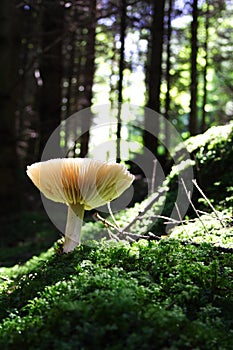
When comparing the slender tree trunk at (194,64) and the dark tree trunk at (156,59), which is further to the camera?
the dark tree trunk at (156,59)

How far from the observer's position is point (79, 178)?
300 centimetres

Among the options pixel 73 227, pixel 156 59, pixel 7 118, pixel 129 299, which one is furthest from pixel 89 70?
pixel 129 299

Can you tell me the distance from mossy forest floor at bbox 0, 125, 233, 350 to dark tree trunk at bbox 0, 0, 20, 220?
5827mm

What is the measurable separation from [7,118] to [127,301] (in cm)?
771

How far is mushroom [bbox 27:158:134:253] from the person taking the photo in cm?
296

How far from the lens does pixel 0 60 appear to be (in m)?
9.02

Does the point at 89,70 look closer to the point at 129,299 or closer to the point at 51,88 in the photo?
the point at 51,88

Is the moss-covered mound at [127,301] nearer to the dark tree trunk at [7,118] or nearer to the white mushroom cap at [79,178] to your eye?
the white mushroom cap at [79,178]

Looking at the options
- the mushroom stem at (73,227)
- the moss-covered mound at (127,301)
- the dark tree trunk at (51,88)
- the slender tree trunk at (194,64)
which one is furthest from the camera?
the dark tree trunk at (51,88)

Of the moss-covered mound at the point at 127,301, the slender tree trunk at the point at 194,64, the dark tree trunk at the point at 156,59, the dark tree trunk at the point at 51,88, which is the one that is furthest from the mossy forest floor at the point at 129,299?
the dark tree trunk at the point at 51,88

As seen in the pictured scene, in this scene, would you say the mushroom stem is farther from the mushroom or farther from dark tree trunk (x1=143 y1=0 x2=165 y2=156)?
dark tree trunk (x1=143 y1=0 x2=165 y2=156)

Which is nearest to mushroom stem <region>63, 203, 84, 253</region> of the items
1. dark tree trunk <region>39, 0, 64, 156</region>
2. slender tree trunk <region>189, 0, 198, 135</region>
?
slender tree trunk <region>189, 0, 198, 135</region>

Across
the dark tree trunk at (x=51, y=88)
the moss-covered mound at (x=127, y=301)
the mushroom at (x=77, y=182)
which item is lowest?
the moss-covered mound at (x=127, y=301)

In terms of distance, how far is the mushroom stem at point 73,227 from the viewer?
318 cm
